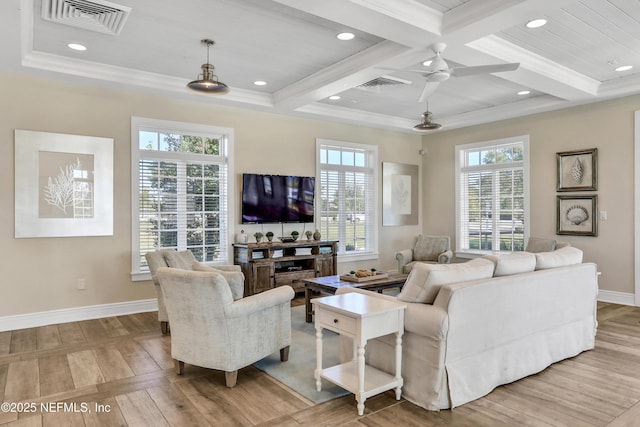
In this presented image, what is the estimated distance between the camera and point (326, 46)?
4.21 meters

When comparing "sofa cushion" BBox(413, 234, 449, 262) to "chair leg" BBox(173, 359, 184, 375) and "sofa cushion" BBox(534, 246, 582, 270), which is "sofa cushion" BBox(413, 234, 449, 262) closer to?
"sofa cushion" BBox(534, 246, 582, 270)

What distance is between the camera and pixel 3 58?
412 centimetres

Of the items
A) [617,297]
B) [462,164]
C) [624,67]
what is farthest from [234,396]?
[462,164]

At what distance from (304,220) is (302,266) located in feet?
2.62

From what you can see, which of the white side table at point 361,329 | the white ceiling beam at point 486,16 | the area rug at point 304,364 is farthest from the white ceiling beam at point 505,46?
the area rug at point 304,364

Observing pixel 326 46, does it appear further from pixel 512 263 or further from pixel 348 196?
pixel 348 196

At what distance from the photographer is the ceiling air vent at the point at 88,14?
10.8ft

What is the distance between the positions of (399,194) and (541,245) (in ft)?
9.28

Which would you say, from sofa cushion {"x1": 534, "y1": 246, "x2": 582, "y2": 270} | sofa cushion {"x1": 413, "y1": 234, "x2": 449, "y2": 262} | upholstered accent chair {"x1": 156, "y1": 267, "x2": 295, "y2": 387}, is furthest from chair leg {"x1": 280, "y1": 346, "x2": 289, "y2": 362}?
sofa cushion {"x1": 413, "y1": 234, "x2": 449, "y2": 262}

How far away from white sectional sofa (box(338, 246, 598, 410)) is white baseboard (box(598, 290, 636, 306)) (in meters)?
2.77

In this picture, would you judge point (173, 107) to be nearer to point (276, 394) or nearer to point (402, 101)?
point (402, 101)

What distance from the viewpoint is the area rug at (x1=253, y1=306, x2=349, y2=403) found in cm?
296

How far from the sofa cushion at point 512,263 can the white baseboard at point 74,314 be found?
4.24 m

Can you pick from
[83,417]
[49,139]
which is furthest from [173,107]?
[83,417]
